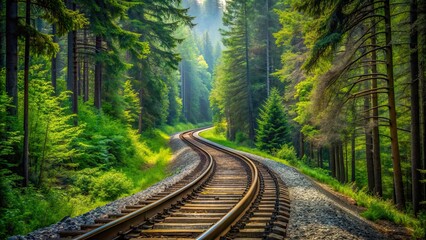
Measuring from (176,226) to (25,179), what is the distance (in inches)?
222

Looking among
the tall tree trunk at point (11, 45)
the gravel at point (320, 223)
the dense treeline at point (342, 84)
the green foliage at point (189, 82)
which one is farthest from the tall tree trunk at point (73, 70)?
the green foliage at point (189, 82)

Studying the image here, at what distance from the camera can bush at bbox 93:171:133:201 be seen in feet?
32.1

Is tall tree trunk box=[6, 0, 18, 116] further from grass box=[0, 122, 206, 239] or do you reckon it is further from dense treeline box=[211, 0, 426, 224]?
dense treeline box=[211, 0, 426, 224]

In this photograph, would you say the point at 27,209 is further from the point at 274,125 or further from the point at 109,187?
the point at 274,125

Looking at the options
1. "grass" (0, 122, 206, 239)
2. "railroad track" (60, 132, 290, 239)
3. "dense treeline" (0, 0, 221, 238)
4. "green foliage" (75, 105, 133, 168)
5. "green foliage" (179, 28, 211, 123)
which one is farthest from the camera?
"green foliage" (179, 28, 211, 123)

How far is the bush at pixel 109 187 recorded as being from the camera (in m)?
9.79

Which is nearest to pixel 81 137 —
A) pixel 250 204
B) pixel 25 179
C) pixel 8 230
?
pixel 25 179

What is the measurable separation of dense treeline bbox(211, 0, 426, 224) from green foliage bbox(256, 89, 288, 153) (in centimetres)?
12

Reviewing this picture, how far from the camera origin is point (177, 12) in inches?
896

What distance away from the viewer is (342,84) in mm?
11430

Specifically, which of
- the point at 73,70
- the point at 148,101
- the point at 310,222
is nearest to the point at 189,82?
the point at 148,101

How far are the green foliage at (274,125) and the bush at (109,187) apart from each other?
52.0 feet

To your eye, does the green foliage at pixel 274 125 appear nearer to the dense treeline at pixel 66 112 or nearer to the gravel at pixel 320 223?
the dense treeline at pixel 66 112

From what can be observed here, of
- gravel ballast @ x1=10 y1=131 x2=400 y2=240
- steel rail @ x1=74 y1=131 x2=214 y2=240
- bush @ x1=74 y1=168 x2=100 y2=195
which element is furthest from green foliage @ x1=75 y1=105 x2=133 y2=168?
steel rail @ x1=74 y1=131 x2=214 y2=240
